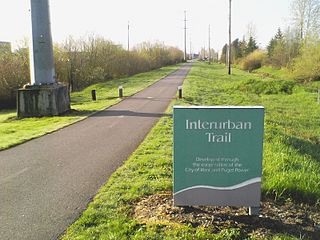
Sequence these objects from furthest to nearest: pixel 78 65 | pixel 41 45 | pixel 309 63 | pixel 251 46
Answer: pixel 251 46, pixel 78 65, pixel 309 63, pixel 41 45

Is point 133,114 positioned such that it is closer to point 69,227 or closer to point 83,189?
point 83,189

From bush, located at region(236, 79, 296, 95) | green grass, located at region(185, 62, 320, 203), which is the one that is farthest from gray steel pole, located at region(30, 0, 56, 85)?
bush, located at region(236, 79, 296, 95)

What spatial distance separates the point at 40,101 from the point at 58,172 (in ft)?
31.0

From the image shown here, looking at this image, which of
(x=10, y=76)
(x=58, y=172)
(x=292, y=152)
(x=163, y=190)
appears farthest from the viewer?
(x=10, y=76)

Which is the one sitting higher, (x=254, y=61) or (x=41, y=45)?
(x=254, y=61)

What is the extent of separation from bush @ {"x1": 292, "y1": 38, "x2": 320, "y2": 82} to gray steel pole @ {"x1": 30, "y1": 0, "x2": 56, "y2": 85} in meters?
24.5

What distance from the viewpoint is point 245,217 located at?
4359mm

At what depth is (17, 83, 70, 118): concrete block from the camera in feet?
49.4

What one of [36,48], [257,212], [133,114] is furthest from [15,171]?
[36,48]

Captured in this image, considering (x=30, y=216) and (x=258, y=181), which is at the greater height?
(x=258, y=181)

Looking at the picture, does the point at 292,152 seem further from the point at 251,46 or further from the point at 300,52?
the point at 251,46

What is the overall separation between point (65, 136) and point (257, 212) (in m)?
7.15

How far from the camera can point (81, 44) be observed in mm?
36781

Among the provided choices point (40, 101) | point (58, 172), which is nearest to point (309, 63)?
point (40, 101)
